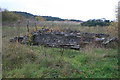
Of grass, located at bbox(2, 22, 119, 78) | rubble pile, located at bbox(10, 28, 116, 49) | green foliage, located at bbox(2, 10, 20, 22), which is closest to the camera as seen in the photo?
grass, located at bbox(2, 22, 119, 78)

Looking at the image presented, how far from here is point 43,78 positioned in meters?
5.59

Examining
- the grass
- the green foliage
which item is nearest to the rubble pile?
the grass

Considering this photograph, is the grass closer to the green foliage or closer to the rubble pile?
the rubble pile

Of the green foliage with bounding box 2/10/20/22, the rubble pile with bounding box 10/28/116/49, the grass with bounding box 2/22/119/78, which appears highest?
the green foliage with bounding box 2/10/20/22

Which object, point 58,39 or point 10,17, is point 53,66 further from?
point 10,17

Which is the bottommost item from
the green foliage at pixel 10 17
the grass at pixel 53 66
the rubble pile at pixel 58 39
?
the grass at pixel 53 66

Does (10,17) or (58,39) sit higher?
(10,17)

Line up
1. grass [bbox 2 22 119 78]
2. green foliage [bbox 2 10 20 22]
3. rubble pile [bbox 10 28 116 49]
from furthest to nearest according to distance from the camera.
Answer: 1. green foliage [bbox 2 10 20 22]
2. rubble pile [bbox 10 28 116 49]
3. grass [bbox 2 22 119 78]

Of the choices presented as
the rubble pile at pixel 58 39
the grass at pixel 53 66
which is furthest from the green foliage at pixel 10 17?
the grass at pixel 53 66

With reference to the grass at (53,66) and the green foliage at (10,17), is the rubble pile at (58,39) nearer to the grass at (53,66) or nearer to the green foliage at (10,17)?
the grass at (53,66)

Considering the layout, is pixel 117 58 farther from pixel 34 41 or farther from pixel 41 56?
pixel 34 41

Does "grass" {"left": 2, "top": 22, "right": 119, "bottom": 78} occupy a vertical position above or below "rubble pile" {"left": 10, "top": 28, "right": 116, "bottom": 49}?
below

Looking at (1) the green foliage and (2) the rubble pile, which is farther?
(1) the green foliage

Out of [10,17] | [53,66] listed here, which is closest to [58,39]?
[53,66]
